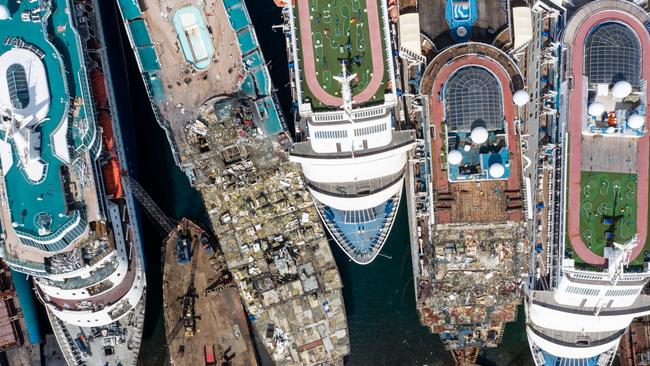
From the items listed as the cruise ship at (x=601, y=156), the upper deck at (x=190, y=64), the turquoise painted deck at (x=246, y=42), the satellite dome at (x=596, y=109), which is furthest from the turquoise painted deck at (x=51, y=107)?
the satellite dome at (x=596, y=109)

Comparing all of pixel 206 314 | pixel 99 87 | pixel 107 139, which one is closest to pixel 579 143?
pixel 206 314

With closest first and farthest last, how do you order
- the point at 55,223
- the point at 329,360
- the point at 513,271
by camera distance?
the point at 55,223 < the point at 513,271 < the point at 329,360

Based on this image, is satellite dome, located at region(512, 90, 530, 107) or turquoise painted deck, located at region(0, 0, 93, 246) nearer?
turquoise painted deck, located at region(0, 0, 93, 246)

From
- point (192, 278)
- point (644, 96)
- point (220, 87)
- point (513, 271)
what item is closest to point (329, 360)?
point (192, 278)

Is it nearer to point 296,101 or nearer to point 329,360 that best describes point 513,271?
point 329,360

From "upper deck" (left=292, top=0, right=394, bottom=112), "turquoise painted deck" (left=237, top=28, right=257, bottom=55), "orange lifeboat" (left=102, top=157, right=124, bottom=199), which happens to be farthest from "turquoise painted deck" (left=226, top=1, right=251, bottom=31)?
"orange lifeboat" (left=102, top=157, right=124, bottom=199)

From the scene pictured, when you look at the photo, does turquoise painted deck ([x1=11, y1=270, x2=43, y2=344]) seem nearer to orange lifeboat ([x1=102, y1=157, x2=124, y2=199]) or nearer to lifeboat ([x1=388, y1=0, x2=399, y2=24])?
orange lifeboat ([x1=102, y1=157, x2=124, y2=199])
